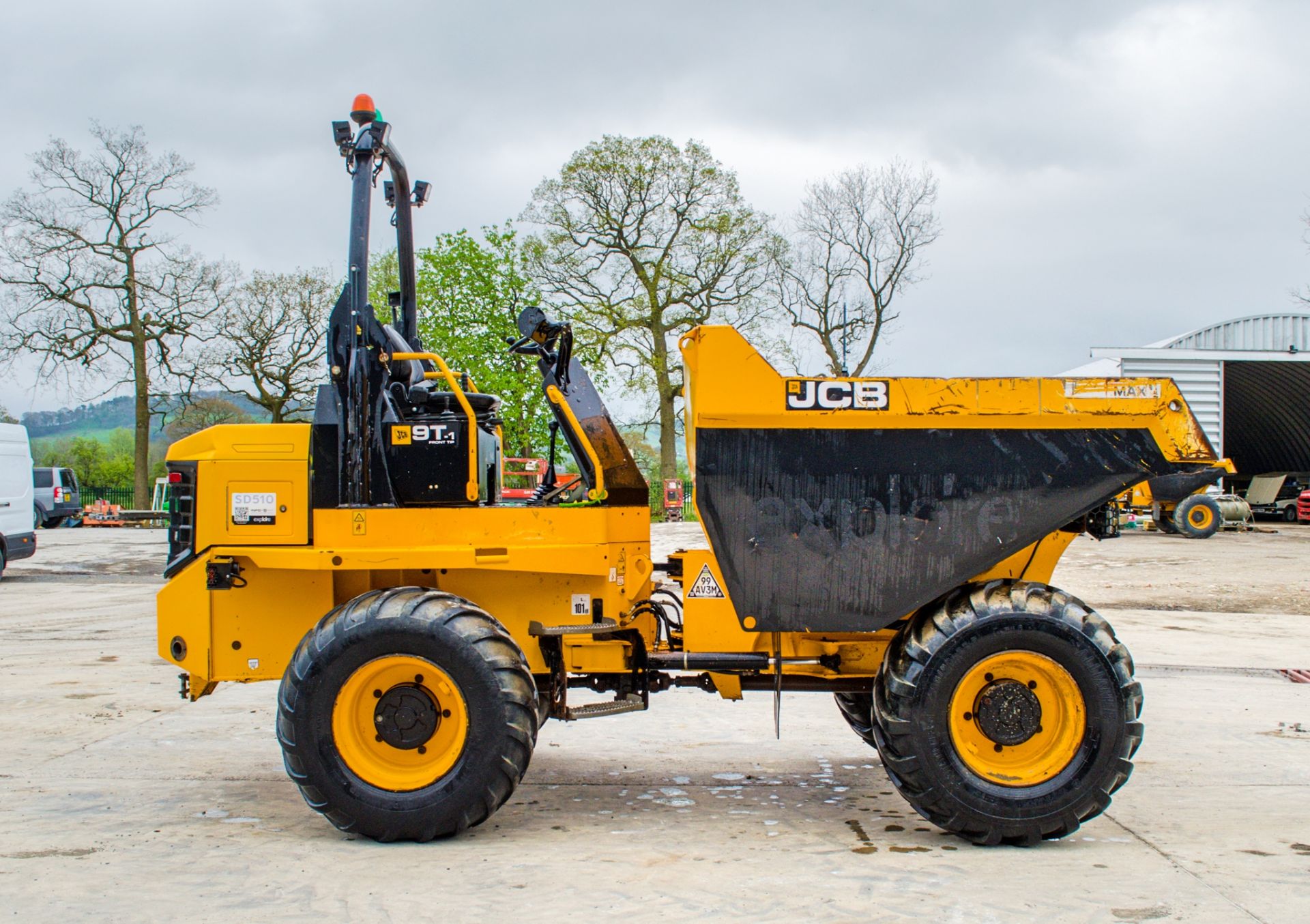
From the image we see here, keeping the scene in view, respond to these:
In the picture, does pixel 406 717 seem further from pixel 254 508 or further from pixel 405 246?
pixel 405 246

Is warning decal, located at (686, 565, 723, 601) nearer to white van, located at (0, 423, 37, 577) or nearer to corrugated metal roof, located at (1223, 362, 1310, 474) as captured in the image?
white van, located at (0, 423, 37, 577)

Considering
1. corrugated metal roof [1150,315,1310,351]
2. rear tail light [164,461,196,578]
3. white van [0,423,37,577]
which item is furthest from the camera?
corrugated metal roof [1150,315,1310,351]

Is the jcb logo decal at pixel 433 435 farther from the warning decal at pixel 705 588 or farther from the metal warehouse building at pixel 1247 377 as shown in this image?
the metal warehouse building at pixel 1247 377

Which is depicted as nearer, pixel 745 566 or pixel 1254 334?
pixel 745 566

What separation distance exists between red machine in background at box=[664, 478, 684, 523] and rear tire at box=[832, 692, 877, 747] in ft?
87.0

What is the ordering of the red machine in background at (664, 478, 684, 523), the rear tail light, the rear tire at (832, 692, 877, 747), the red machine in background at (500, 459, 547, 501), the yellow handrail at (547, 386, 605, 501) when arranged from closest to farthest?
the rear tail light, the yellow handrail at (547, 386, 605, 501), the rear tire at (832, 692, 877, 747), the red machine in background at (500, 459, 547, 501), the red machine in background at (664, 478, 684, 523)

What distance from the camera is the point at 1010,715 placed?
461cm

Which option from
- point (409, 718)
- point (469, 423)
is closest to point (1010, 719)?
point (409, 718)

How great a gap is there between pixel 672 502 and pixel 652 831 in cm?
2839

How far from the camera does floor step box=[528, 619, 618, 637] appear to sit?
498cm

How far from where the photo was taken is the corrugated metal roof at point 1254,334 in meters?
29.4

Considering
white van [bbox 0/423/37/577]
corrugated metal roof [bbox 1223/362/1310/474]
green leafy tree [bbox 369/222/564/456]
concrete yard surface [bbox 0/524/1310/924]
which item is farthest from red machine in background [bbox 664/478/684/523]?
concrete yard surface [bbox 0/524/1310/924]

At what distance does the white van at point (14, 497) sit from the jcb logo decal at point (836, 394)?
16326 mm

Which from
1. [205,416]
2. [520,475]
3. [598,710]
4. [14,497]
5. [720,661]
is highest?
[205,416]
